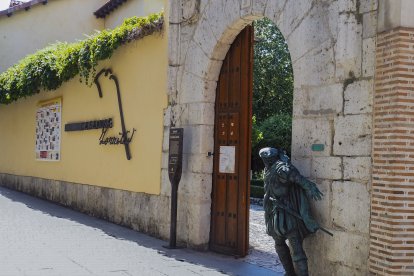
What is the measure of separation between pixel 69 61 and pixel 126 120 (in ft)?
7.51

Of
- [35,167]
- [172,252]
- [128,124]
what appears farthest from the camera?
[35,167]

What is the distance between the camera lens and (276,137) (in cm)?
2198

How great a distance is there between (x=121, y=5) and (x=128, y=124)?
10414 mm

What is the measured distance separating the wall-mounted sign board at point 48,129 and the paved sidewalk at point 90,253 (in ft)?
9.93

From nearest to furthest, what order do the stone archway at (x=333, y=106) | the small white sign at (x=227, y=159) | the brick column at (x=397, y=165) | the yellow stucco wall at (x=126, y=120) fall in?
the brick column at (x=397, y=165)
the stone archway at (x=333, y=106)
the small white sign at (x=227, y=159)
the yellow stucco wall at (x=126, y=120)

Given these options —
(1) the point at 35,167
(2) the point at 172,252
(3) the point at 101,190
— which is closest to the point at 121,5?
(1) the point at 35,167

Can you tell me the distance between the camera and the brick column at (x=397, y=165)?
4883 millimetres

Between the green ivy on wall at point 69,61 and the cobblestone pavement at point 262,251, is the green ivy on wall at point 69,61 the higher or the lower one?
the higher one

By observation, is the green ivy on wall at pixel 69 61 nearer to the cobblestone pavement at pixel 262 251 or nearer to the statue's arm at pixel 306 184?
the cobblestone pavement at pixel 262 251

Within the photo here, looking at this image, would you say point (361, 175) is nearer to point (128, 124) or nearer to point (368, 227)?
point (368, 227)

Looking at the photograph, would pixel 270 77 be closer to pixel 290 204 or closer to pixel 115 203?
pixel 115 203

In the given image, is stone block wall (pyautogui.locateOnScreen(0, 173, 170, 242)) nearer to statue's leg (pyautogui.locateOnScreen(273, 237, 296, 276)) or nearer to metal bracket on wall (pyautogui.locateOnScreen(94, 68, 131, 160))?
metal bracket on wall (pyautogui.locateOnScreen(94, 68, 131, 160))
